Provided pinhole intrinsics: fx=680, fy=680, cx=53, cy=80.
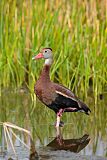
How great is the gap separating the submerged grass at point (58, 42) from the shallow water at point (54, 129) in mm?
297

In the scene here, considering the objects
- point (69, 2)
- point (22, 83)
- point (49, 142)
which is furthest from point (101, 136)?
point (69, 2)

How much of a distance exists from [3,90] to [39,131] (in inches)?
86.1

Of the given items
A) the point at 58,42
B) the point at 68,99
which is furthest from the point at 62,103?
the point at 58,42

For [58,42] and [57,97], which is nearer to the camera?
[57,97]

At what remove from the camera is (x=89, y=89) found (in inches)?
379

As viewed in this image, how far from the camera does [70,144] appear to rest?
705 centimetres

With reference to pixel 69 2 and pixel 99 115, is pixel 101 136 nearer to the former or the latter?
pixel 99 115

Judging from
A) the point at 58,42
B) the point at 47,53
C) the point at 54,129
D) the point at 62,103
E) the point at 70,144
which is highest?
the point at 58,42

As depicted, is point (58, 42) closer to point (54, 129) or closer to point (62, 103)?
point (62, 103)

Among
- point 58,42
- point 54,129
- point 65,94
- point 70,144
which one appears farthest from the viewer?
point 58,42

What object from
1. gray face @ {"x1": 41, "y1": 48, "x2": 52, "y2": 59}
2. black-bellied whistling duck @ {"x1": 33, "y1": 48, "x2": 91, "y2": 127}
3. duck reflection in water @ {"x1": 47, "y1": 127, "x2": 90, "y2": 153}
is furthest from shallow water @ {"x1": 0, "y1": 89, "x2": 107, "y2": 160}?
gray face @ {"x1": 41, "y1": 48, "x2": 52, "y2": 59}

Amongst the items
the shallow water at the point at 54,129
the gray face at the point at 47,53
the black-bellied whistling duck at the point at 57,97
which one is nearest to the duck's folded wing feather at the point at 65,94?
the black-bellied whistling duck at the point at 57,97

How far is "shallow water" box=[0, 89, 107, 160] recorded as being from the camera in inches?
257

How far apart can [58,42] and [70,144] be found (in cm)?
263
